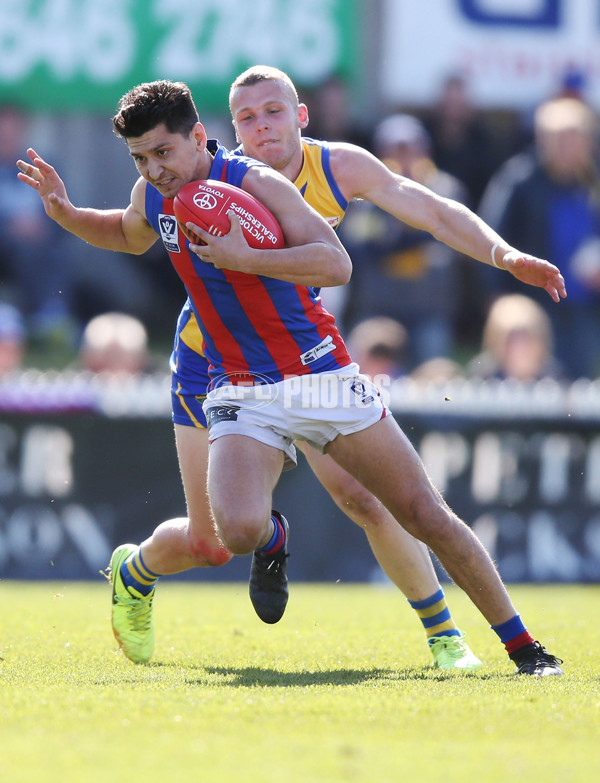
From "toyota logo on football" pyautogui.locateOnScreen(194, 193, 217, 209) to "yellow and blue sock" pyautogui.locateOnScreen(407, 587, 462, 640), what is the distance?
205cm

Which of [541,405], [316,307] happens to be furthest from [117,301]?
[316,307]

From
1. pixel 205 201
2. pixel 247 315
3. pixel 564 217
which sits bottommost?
pixel 247 315

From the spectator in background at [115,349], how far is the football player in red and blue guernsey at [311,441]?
480 centimetres

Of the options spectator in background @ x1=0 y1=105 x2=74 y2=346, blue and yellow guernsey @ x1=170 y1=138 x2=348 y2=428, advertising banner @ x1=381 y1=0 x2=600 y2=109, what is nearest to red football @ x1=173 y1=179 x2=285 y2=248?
blue and yellow guernsey @ x1=170 y1=138 x2=348 y2=428

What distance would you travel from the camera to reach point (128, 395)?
9.51 m

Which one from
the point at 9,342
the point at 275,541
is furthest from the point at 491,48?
the point at 275,541

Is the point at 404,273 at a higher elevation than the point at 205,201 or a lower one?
lower

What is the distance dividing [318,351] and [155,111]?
113 cm

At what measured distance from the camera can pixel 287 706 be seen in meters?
4.22

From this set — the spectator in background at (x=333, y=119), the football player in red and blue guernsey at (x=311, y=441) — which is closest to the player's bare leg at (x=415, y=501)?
the football player in red and blue guernsey at (x=311, y=441)

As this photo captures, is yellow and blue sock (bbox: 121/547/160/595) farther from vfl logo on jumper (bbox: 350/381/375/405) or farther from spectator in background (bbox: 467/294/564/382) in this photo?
spectator in background (bbox: 467/294/564/382)

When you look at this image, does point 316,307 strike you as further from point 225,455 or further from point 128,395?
point 128,395

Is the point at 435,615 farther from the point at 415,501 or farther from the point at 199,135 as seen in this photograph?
the point at 199,135

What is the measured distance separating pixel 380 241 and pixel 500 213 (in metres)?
1.08
